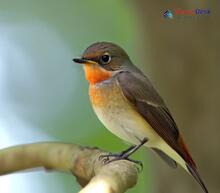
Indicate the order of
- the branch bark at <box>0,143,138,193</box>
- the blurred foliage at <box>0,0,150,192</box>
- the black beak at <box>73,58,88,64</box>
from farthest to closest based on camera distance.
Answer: the blurred foliage at <box>0,0,150,192</box>, the black beak at <box>73,58,88,64</box>, the branch bark at <box>0,143,138,193</box>

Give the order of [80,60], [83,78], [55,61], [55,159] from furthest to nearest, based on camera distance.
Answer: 1. [55,61]
2. [83,78]
3. [80,60]
4. [55,159]

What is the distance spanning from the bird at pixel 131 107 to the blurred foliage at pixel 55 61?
0.52ft

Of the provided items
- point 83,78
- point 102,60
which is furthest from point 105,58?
point 83,78

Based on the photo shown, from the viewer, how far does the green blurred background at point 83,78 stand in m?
1.15

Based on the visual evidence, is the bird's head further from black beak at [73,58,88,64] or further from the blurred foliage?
the blurred foliage

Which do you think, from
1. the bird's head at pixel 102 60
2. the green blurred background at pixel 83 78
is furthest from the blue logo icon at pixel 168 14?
the bird's head at pixel 102 60

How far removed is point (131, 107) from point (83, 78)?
23 centimetres

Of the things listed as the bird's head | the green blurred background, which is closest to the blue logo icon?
the green blurred background

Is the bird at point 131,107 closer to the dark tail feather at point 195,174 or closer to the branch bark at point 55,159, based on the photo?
the dark tail feather at point 195,174

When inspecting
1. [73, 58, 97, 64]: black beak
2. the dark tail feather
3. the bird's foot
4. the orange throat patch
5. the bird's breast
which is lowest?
the dark tail feather

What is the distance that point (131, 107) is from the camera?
1.18m

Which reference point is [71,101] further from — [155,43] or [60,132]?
[155,43]

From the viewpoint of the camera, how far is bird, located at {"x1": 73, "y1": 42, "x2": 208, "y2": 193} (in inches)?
45.2

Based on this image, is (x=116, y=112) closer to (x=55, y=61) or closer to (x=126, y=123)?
(x=126, y=123)
